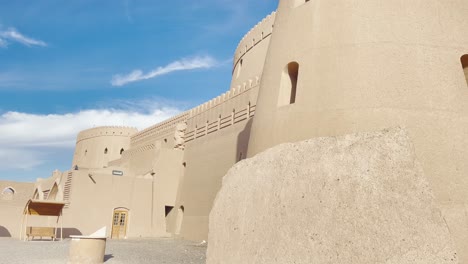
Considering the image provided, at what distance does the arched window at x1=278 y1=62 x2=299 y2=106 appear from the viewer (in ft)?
20.1

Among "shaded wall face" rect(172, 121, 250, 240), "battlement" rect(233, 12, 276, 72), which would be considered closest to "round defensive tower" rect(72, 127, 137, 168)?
"shaded wall face" rect(172, 121, 250, 240)

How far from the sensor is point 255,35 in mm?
21828

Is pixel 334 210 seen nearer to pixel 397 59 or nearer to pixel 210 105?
pixel 397 59

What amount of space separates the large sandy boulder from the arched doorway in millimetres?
14990

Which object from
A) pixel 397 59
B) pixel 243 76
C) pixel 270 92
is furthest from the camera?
pixel 243 76

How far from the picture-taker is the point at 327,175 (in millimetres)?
4371

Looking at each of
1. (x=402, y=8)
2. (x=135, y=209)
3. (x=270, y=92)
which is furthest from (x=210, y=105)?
(x=402, y=8)

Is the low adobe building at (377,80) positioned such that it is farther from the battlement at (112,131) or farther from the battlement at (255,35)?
the battlement at (112,131)

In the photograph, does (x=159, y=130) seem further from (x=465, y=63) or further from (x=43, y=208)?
(x=465, y=63)

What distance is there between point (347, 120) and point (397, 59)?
106cm

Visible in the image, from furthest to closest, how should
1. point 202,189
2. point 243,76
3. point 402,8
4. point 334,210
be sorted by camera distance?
1. point 243,76
2. point 202,189
3. point 402,8
4. point 334,210

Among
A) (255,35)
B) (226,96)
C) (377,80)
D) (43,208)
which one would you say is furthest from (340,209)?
(255,35)

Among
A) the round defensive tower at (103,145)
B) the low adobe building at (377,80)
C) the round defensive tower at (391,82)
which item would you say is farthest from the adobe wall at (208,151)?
the round defensive tower at (103,145)

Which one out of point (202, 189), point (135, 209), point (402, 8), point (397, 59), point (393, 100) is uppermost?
point (402, 8)
